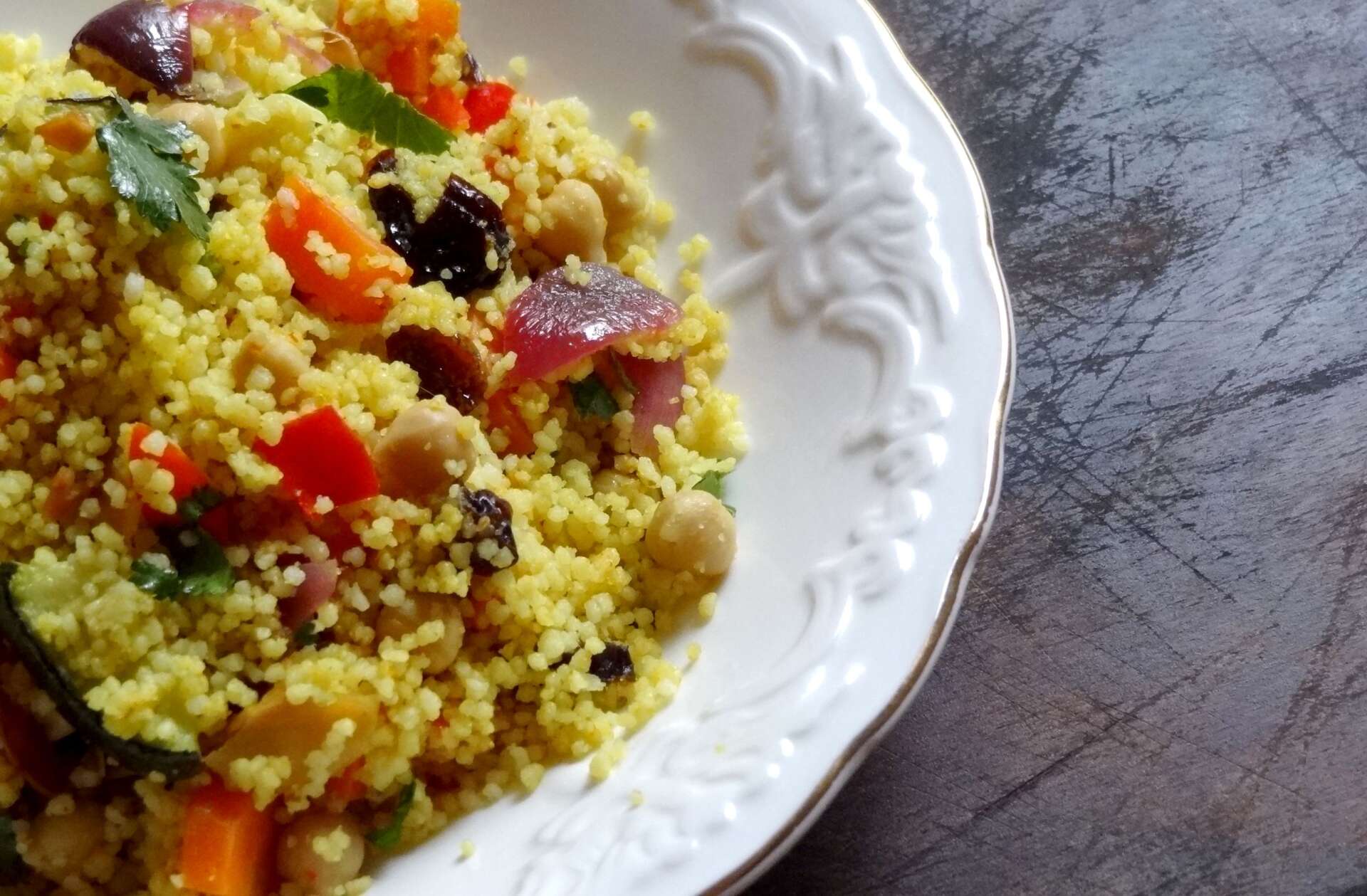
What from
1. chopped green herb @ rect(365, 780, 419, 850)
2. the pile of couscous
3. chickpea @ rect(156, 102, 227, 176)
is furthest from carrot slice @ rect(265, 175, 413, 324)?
chopped green herb @ rect(365, 780, 419, 850)

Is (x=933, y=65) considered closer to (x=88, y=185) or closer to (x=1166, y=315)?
(x=1166, y=315)

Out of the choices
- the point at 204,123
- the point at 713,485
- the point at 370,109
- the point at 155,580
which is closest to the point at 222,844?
the point at 155,580

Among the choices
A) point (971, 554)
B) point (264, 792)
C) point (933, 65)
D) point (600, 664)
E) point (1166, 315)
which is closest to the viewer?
point (264, 792)

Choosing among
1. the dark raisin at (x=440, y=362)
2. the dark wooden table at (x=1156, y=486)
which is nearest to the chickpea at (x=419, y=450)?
the dark raisin at (x=440, y=362)

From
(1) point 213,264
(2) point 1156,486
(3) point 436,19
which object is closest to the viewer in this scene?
(1) point 213,264

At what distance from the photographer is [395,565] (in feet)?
5.30

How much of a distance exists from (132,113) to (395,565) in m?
0.75

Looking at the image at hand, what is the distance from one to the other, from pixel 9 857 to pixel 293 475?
0.63 meters

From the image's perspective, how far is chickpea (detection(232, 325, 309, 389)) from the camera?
1601 mm

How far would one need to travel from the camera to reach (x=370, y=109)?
191 centimetres

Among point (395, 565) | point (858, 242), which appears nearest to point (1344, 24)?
point (858, 242)

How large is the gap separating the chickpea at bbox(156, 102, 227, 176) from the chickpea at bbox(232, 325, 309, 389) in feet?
1.00

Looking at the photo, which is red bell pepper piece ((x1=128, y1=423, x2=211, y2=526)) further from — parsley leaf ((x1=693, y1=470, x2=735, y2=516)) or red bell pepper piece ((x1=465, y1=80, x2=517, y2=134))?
red bell pepper piece ((x1=465, y1=80, x2=517, y2=134))

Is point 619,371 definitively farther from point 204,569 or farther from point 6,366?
point 6,366
